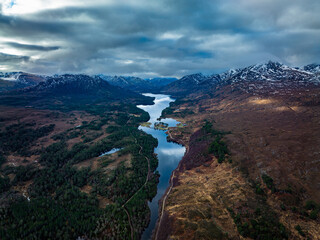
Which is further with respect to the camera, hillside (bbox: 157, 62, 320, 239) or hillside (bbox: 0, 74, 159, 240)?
hillside (bbox: 0, 74, 159, 240)

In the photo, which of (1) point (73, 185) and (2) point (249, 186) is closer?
(2) point (249, 186)

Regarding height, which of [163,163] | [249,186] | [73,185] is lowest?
[73,185]

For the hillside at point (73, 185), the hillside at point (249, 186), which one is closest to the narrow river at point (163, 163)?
the hillside at point (73, 185)

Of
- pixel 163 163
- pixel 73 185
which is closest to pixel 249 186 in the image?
pixel 163 163

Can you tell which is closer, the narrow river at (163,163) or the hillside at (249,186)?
the hillside at (249,186)

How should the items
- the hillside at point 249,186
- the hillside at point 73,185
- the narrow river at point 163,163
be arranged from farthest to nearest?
the narrow river at point 163,163 → the hillside at point 73,185 → the hillside at point 249,186

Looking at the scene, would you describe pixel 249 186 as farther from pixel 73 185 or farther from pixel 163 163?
pixel 73 185

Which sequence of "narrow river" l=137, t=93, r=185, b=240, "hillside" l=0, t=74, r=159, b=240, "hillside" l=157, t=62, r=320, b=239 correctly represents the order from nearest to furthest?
"hillside" l=157, t=62, r=320, b=239, "hillside" l=0, t=74, r=159, b=240, "narrow river" l=137, t=93, r=185, b=240

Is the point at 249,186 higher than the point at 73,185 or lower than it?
higher

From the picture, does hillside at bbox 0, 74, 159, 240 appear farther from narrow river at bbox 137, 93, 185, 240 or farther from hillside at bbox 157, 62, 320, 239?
hillside at bbox 157, 62, 320, 239

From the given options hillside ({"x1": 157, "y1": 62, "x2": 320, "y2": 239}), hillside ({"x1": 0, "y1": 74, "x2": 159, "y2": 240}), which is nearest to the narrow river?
hillside ({"x1": 0, "y1": 74, "x2": 159, "y2": 240})

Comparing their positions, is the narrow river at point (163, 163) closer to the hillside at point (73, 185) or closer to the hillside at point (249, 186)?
the hillside at point (73, 185)

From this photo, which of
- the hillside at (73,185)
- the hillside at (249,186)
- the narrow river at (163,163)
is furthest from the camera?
the narrow river at (163,163)

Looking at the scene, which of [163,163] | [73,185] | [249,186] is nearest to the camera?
[249,186]
